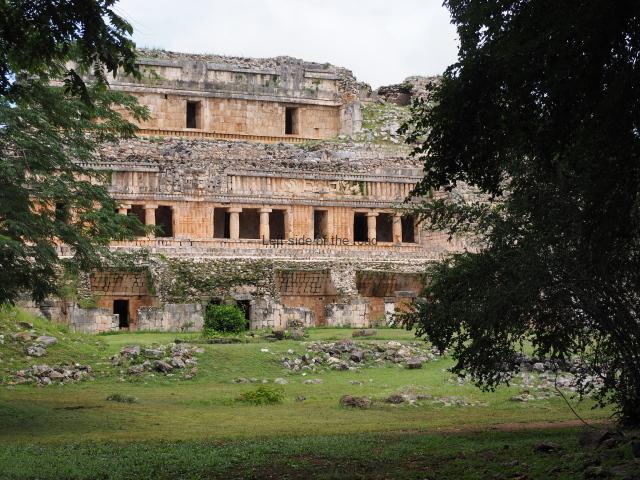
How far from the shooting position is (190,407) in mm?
20109

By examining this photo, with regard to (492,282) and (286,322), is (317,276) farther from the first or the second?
(492,282)

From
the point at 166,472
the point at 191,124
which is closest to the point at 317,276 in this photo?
the point at 191,124

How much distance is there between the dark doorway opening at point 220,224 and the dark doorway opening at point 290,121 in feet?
26.7

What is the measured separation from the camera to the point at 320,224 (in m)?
41.0

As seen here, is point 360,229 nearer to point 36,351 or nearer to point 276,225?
point 276,225

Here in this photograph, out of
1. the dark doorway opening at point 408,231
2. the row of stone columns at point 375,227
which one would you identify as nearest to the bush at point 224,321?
the row of stone columns at point 375,227

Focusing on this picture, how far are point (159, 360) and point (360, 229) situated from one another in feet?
65.2

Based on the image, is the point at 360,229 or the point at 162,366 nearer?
the point at 162,366

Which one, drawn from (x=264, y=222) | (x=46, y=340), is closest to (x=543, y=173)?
(x=46, y=340)

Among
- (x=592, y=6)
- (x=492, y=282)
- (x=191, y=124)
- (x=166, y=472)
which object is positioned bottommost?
(x=166, y=472)

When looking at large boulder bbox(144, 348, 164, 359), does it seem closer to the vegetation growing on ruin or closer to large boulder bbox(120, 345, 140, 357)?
large boulder bbox(120, 345, 140, 357)

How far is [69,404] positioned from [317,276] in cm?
1743

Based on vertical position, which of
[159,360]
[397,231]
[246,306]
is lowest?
[159,360]

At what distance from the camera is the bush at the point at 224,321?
2927 cm
